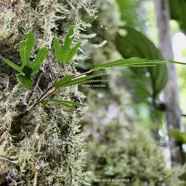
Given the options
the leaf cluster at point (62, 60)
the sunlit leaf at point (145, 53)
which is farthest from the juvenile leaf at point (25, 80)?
the sunlit leaf at point (145, 53)

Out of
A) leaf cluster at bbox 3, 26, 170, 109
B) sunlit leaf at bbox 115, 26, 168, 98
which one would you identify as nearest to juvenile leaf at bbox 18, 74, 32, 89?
leaf cluster at bbox 3, 26, 170, 109

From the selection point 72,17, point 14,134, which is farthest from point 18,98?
point 72,17

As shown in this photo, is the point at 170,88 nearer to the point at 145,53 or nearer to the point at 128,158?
the point at 145,53

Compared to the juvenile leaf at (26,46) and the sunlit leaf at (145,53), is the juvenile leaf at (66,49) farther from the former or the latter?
the sunlit leaf at (145,53)

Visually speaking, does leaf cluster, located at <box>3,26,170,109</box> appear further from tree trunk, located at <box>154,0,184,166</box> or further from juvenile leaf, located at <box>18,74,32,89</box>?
tree trunk, located at <box>154,0,184,166</box>

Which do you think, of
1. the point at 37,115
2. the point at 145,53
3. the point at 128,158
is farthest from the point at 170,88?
the point at 37,115

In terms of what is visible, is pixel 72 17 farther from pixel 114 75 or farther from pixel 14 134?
pixel 114 75
